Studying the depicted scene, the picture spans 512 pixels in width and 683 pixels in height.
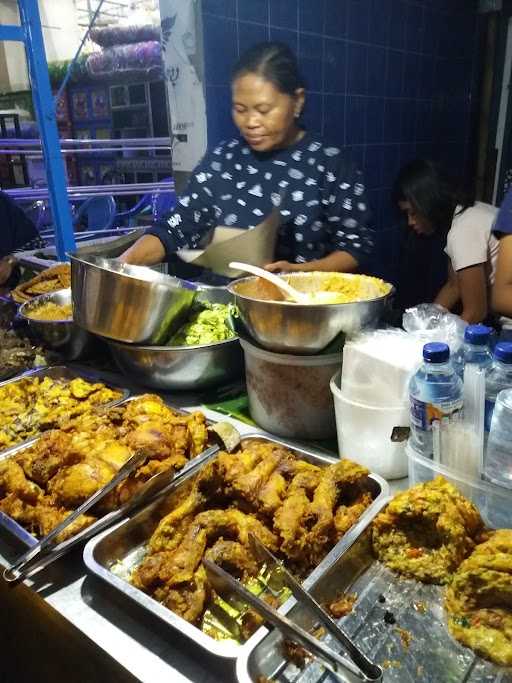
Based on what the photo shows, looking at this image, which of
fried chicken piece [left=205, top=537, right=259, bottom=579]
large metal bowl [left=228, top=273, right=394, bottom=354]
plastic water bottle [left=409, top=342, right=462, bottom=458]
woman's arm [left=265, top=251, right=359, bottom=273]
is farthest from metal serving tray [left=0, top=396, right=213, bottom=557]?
woman's arm [left=265, top=251, right=359, bottom=273]

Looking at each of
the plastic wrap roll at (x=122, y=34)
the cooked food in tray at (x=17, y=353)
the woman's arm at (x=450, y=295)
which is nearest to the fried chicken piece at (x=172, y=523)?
the cooked food in tray at (x=17, y=353)

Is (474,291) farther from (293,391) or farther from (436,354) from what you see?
(436,354)

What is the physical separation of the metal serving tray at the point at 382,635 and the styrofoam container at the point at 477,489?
203 millimetres

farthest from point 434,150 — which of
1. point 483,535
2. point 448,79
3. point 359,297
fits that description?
point 483,535

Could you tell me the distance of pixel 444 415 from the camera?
1201 millimetres

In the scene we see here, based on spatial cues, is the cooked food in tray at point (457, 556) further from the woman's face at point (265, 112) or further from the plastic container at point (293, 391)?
the woman's face at point (265, 112)

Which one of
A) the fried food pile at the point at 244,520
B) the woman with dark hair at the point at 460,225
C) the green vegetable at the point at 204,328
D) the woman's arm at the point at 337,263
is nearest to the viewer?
the fried food pile at the point at 244,520

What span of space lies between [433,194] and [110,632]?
3.19 metres

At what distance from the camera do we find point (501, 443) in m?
1.20

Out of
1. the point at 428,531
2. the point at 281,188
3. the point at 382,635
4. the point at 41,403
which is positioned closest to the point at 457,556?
the point at 428,531

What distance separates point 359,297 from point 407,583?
3.03 ft

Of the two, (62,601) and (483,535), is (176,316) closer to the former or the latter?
(62,601)

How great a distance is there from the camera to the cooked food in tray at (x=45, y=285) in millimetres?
2713

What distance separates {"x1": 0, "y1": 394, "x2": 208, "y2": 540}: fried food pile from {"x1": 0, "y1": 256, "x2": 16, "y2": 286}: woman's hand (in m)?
2.14
